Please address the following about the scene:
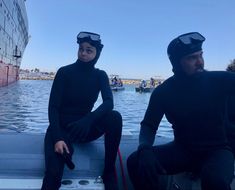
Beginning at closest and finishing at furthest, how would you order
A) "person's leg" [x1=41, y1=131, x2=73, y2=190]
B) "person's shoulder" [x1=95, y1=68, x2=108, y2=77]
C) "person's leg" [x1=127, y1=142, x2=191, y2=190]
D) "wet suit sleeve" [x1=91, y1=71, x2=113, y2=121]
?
1. "person's leg" [x1=41, y1=131, x2=73, y2=190]
2. "person's leg" [x1=127, y1=142, x2=191, y2=190]
3. "wet suit sleeve" [x1=91, y1=71, x2=113, y2=121]
4. "person's shoulder" [x1=95, y1=68, x2=108, y2=77]

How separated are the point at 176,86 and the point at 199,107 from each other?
27 cm

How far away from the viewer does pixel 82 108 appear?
2.76 meters

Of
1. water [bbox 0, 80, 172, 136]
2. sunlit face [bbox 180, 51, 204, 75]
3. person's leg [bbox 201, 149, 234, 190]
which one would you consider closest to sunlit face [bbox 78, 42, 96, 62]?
sunlit face [bbox 180, 51, 204, 75]

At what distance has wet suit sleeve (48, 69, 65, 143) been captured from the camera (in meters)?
2.39

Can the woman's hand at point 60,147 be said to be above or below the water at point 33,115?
above

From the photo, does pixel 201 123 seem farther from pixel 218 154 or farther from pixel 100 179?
pixel 100 179

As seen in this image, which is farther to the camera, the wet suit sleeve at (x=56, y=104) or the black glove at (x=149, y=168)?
the wet suit sleeve at (x=56, y=104)

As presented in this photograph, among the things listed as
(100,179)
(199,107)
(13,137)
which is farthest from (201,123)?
(13,137)

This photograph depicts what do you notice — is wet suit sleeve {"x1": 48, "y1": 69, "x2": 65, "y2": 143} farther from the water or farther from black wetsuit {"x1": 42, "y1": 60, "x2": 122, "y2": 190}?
the water

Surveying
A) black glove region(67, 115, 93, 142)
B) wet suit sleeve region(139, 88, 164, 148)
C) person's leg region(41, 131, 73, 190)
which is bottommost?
person's leg region(41, 131, 73, 190)

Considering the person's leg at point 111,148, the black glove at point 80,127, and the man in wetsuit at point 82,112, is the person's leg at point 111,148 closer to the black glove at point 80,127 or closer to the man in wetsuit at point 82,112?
the man in wetsuit at point 82,112

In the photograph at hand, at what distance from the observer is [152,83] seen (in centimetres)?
4500

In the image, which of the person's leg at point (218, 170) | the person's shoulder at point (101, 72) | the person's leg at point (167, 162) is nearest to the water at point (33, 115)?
the person's shoulder at point (101, 72)

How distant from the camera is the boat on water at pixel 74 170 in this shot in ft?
7.12
